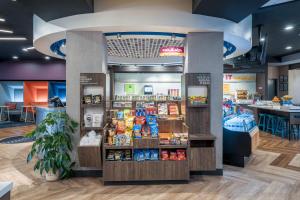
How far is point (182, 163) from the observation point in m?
3.80

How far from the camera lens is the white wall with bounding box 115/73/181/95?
37.0 feet

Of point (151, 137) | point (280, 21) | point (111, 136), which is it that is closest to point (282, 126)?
point (280, 21)

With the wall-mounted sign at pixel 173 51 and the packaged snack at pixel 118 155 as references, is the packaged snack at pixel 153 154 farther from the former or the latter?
the wall-mounted sign at pixel 173 51

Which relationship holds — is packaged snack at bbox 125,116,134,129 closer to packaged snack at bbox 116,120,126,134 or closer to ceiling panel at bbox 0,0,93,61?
packaged snack at bbox 116,120,126,134

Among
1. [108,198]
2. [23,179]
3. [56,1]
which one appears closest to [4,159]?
[23,179]

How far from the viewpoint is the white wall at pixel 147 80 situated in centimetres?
1129

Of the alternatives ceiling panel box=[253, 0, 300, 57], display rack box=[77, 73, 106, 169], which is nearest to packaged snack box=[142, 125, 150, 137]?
display rack box=[77, 73, 106, 169]

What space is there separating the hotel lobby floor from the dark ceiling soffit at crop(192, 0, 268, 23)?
3078 mm

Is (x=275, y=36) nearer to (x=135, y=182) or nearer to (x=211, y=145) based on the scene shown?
(x=211, y=145)

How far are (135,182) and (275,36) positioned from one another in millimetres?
6917

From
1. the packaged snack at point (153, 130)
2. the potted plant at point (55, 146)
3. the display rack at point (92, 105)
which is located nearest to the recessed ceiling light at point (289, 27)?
the packaged snack at point (153, 130)

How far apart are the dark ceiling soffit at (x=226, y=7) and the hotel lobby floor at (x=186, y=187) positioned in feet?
10.1

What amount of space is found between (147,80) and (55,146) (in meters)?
7.79

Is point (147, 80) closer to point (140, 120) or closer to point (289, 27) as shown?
point (289, 27)
